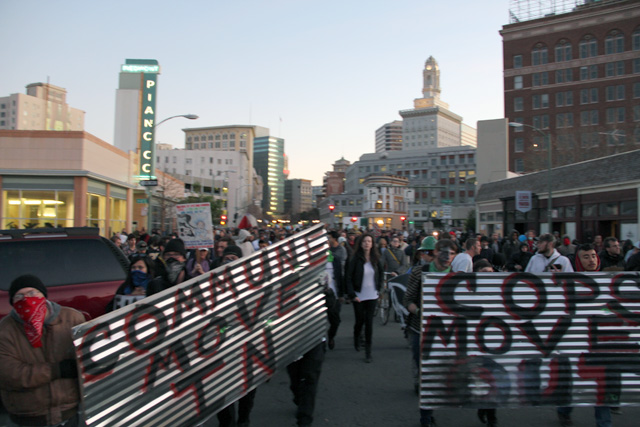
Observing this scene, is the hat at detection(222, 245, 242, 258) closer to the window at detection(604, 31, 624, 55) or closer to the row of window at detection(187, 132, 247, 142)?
the window at detection(604, 31, 624, 55)

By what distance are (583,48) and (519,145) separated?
1431 centimetres

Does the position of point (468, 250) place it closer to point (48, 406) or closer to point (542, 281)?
point (542, 281)

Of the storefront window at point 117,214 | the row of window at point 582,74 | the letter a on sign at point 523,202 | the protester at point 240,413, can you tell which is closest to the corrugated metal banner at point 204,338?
the protester at point 240,413

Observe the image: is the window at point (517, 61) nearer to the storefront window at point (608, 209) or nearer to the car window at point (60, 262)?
the storefront window at point (608, 209)

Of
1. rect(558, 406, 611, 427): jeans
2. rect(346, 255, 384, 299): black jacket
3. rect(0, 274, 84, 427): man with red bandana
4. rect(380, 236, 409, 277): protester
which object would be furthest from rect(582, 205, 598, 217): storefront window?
rect(0, 274, 84, 427): man with red bandana

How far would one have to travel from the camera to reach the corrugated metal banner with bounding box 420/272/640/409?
4531mm

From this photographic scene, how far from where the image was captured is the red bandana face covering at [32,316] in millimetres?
3139

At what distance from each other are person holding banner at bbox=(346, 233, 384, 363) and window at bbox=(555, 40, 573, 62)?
68083mm

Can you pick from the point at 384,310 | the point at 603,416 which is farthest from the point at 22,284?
the point at 384,310

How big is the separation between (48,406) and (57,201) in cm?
2364

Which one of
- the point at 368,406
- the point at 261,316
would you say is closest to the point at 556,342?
the point at 368,406

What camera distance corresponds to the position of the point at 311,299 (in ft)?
14.3

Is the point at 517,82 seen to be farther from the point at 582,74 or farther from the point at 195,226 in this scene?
the point at 195,226

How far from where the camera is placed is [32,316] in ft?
10.3
